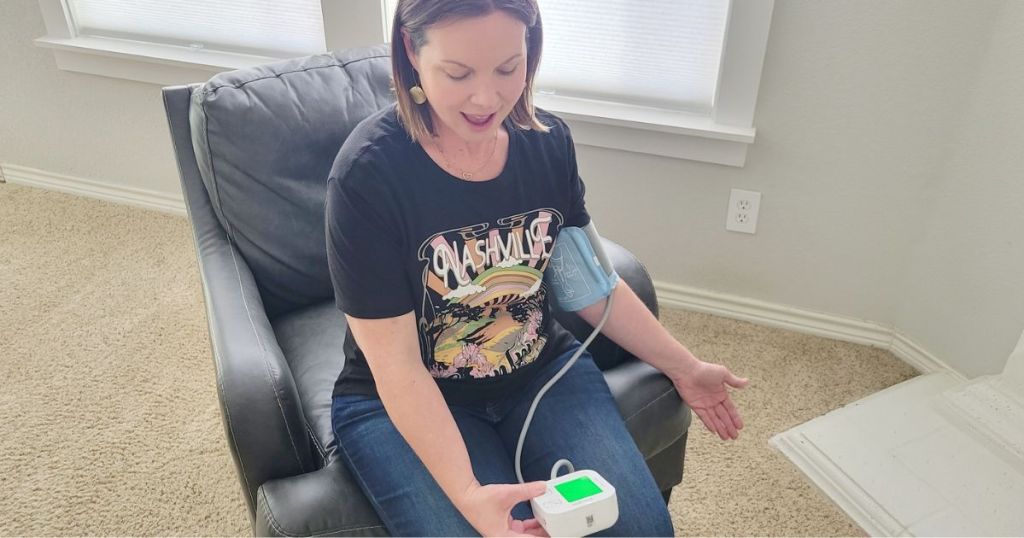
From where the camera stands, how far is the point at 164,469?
59.7 inches

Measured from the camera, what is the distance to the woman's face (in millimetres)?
833

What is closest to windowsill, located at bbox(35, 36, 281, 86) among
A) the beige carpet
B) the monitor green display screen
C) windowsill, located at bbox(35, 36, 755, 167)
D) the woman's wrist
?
windowsill, located at bbox(35, 36, 755, 167)

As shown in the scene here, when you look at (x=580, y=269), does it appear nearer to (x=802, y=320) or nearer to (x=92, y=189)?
(x=802, y=320)

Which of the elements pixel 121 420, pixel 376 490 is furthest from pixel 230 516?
pixel 376 490

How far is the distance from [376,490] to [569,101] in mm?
1226

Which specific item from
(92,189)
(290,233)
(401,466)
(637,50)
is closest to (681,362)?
(401,466)

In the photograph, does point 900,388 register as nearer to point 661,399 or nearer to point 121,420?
point 661,399

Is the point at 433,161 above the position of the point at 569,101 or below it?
above

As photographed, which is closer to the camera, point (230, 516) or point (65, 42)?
point (230, 516)

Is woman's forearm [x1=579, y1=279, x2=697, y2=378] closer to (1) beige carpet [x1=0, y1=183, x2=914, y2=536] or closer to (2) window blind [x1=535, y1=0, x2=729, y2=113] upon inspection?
(1) beige carpet [x1=0, y1=183, x2=914, y2=536]

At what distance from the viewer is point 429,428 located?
0.93 meters

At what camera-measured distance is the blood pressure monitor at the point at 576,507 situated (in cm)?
86

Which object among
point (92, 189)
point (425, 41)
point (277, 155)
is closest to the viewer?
point (425, 41)

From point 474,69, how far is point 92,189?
7.30 feet
